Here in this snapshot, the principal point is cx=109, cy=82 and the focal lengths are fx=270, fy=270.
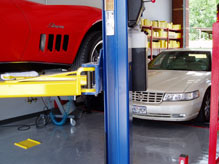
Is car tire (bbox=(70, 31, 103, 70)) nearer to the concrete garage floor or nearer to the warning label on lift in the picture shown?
the concrete garage floor

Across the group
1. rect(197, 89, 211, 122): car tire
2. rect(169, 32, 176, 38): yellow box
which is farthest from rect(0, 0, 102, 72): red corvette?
rect(169, 32, 176, 38): yellow box

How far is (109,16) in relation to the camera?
166 centimetres

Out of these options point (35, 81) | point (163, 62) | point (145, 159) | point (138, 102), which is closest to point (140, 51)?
point (35, 81)

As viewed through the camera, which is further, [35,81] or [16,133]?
[16,133]

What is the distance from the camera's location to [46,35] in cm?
281

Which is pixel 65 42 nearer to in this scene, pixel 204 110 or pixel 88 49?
pixel 88 49

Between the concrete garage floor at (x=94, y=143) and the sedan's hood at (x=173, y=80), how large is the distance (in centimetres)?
66

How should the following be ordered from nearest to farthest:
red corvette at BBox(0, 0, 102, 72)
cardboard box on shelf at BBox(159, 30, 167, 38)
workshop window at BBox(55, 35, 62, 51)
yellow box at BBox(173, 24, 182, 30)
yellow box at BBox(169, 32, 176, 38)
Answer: red corvette at BBox(0, 0, 102, 72) → workshop window at BBox(55, 35, 62, 51) → cardboard box on shelf at BBox(159, 30, 167, 38) → yellow box at BBox(169, 32, 176, 38) → yellow box at BBox(173, 24, 182, 30)

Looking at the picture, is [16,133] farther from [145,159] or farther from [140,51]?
[140,51]

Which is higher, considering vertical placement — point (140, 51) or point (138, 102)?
point (140, 51)

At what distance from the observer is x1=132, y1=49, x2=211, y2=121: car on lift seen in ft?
13.0

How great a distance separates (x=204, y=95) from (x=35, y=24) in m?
2.90

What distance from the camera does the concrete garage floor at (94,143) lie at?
3.18 m

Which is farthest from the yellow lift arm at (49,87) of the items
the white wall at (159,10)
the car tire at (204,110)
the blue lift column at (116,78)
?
the white wall at (159,10)
